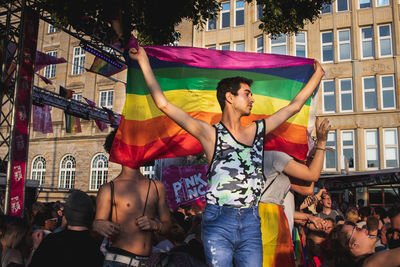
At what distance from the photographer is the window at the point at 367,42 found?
2478 centimetres

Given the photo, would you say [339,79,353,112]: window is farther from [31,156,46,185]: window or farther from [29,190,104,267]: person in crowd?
[31,156,46,185]: window

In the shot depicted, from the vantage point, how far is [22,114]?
1071cm

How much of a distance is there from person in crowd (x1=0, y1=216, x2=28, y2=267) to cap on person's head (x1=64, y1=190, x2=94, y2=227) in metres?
1.42

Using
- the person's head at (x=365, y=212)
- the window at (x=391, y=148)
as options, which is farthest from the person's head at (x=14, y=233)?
the window at (x=391, y=148)

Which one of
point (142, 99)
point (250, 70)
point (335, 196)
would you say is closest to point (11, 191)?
point (142, 99)

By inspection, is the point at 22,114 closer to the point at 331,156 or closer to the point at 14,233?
the point at 14,233

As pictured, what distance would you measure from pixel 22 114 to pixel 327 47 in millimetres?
20785

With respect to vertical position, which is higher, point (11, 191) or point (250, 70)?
point (250, 70)

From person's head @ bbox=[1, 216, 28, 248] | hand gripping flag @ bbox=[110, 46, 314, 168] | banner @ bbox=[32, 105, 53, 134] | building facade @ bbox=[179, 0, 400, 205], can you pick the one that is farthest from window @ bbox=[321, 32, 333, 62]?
person's head @ bbox=[1, 216, 28, 248]

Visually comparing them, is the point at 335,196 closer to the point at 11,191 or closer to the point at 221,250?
the point at 11,191

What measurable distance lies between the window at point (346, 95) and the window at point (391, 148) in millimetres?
2627

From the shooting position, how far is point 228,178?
254cm

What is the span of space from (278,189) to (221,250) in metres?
1.11

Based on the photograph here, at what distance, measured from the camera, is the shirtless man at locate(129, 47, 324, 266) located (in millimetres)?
2406
